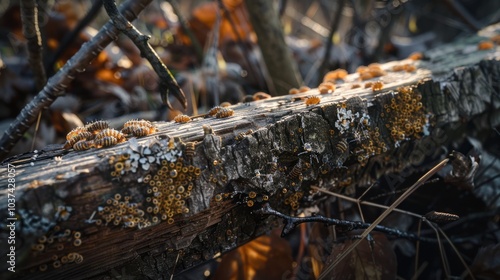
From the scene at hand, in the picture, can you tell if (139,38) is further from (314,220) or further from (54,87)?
(314,220)

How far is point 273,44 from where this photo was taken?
9.29 feet

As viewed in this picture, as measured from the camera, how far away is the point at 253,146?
4.32 feet

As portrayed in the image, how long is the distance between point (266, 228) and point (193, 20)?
3.05m

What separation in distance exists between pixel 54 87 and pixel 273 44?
5.30 feet

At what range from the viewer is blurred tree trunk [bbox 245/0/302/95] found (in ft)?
9.00

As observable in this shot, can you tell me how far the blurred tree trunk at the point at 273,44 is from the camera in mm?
2744

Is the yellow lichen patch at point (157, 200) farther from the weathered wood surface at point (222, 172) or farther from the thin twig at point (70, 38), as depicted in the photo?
the thin twig at point (70, 38)

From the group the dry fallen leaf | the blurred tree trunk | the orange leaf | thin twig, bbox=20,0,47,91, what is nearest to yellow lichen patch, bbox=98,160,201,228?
the dry fallen leaf

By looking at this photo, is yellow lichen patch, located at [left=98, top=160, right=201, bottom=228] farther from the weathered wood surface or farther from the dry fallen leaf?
the dry fallen leaf

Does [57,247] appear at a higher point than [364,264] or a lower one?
higher

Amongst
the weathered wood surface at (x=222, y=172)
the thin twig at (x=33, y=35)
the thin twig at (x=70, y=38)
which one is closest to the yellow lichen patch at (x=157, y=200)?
the weathered wood surface at (x=222, y=172)

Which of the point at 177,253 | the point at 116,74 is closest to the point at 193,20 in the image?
the point at 116,74

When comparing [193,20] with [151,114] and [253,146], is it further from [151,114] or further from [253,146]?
[253,146]

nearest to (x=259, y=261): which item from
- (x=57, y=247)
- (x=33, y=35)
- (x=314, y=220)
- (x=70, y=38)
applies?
(x=314, y=220)
